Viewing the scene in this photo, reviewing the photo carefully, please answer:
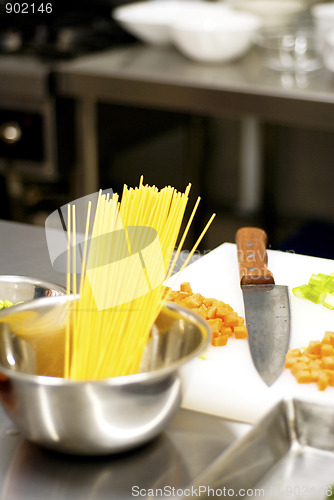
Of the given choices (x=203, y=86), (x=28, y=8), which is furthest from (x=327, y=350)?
(x=28, y=8)

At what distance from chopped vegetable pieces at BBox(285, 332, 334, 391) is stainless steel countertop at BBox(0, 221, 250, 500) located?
0.50 feet

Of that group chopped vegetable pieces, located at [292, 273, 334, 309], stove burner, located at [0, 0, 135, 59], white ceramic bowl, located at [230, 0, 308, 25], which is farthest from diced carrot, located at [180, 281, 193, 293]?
white ceramic bowl, located at [230, 0, 308, 25]

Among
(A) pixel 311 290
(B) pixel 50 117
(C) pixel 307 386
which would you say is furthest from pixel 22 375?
(B) pixel 50 117

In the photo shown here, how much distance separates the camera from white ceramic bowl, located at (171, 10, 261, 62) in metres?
2.27

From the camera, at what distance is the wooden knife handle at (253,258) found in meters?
1.17

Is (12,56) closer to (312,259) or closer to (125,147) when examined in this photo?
(125,147)

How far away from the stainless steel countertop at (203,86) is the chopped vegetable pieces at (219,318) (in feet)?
3.54

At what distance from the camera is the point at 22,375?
2.30 ft

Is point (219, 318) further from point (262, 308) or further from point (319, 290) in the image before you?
point (319, 290)

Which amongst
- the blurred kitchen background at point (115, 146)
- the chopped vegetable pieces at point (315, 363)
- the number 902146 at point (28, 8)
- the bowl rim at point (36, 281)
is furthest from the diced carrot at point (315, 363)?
the number 902146 at point (28, 8)

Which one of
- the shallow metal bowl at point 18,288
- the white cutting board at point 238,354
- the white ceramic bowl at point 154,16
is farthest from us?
the white ceramic bowl at point 154,16

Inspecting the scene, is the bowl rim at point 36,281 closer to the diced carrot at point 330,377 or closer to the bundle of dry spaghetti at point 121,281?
the bundle of dry spaghetti at point 121,281

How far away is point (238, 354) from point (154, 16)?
1.79 metres

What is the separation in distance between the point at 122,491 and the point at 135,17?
82.2 inches
